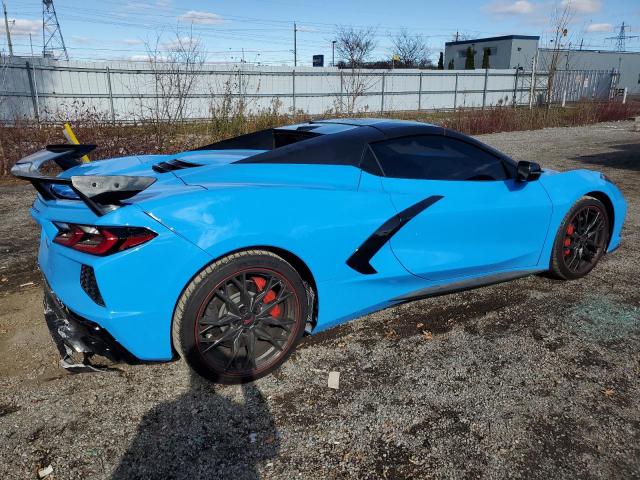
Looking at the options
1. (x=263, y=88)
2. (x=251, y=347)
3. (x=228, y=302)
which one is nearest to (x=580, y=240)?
(x=251, y=347)

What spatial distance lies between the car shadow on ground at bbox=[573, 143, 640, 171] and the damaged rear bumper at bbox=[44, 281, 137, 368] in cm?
1043

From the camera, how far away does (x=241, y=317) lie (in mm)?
2707

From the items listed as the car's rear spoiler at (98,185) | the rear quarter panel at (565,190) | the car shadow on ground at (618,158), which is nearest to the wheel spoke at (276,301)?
the car's rear spoiler at (98,185)

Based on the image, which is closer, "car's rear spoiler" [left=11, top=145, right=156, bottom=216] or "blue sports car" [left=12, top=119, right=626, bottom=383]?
"car's rear spoiler" [left=11, top=145, right=156, bottom=216]

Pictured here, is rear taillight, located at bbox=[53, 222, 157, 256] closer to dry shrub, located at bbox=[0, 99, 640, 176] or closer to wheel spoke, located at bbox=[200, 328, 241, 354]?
wheel spoke, located at bbox=[200, 328, 241, 354]

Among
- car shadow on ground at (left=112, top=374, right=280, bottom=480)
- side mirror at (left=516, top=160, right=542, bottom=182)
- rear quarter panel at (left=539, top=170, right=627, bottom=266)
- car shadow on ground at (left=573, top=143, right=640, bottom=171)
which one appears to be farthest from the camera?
car shadow on ground at (left=573, top=143, right=640, bottom=171)

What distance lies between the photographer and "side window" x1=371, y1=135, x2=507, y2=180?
3.20 metres

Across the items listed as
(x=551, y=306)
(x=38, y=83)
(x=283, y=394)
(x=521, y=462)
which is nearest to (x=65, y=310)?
(x=283, y=394)

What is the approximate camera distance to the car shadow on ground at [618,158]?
1021 cm

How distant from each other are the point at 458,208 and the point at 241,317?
1.61 m

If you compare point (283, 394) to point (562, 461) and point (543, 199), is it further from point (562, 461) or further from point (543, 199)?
point (543, 199)

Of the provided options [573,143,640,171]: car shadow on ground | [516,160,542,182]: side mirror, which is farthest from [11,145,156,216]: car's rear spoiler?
[573,143,640,171]: car shadow on ground

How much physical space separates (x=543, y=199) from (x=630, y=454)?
204 cm

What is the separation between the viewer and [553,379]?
9.29 ft
